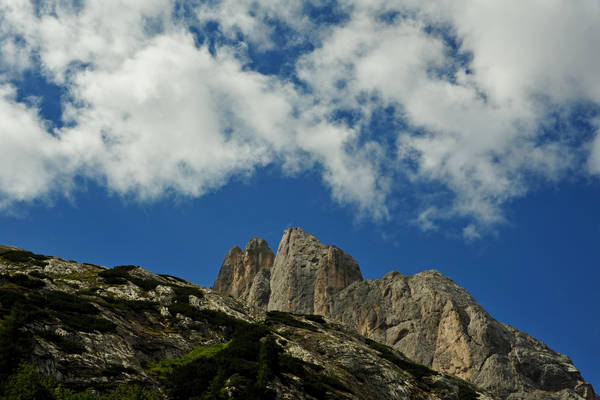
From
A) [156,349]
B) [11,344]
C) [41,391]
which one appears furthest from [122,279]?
[41,391]

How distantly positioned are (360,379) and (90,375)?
1102 inches

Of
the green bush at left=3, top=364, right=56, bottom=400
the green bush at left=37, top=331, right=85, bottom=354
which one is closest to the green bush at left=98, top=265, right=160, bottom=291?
the green bush at left=37, top=331, right=85, bottom=354

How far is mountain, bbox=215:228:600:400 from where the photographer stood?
120562 mm

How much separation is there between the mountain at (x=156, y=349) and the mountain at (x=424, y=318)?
63013 millimetres

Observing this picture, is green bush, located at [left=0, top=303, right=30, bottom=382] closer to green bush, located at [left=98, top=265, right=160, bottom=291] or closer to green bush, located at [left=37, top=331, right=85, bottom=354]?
green bush, located at [left=37, top=331, right=85, bottom=354]

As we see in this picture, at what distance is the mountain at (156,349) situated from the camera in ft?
98.2

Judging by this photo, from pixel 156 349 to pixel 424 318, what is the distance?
370 ft

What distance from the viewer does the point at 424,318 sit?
14150 cm

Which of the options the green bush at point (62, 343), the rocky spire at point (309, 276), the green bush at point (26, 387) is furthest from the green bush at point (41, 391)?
the rocky spire at point (309, 276)

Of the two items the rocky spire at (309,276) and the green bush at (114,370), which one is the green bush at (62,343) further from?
the rocky spire at (309,276)

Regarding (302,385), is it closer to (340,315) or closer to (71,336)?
(71,336)

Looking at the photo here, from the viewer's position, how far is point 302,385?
38.7 meters

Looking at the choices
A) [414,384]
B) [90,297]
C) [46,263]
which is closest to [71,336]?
[90,297]

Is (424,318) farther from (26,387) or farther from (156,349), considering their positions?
(26,387)
